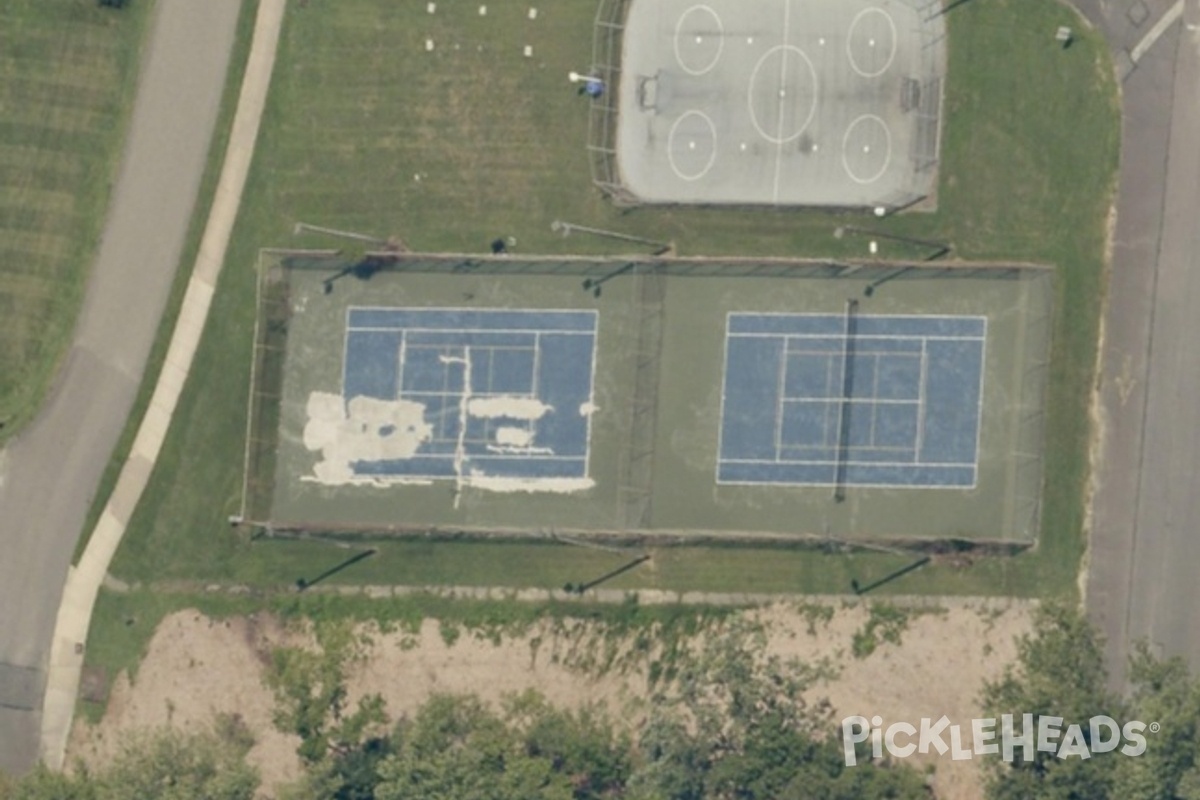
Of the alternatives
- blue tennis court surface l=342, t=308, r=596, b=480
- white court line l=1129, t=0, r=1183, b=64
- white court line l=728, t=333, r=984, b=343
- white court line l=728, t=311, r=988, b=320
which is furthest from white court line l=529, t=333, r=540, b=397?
white court line l=1129, t=0, r=1183, b=64

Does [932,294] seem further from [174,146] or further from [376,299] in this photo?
[174,146]

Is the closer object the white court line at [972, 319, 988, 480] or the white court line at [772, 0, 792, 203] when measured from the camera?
the white court line at [972, 319, 988, 480]

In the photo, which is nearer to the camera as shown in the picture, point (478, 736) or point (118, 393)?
point (478, 736)

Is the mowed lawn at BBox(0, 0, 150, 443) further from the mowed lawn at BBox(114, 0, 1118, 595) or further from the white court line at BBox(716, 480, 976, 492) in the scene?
the white court line at BBox(716, 480, 976, 492)

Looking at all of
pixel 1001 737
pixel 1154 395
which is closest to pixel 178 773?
pixel 1001 737

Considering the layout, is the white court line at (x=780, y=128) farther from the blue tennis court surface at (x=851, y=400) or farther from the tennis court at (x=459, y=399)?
the tennis court at (x=459, y=399)

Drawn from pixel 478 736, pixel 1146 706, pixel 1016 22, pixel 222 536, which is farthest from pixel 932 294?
pixel 222 536
